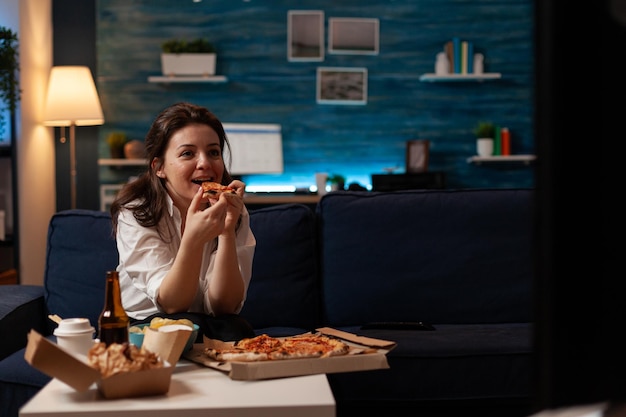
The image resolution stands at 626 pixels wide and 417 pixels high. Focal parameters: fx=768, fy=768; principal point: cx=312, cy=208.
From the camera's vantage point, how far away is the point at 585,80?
334 millimetres

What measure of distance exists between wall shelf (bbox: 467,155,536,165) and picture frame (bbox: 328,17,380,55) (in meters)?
1.09

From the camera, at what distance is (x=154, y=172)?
2299 mm

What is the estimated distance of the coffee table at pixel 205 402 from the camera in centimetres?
126

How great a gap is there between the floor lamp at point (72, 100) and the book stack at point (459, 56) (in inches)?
100

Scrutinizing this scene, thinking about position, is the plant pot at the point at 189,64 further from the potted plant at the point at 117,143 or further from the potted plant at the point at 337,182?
the potted plant at the point at 337,182

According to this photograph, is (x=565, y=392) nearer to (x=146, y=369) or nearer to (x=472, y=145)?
(x=146, y=369)

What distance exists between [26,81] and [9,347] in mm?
3175

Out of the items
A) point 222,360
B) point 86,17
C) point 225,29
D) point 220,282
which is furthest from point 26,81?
point 222,360

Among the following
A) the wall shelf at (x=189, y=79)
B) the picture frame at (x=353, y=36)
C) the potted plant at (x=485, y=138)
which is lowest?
the potted plant at (x=485, y=138)

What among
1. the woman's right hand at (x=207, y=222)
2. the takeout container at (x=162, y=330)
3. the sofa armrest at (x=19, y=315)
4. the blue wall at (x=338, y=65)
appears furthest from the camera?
the blue wall at (x=338, y=65)

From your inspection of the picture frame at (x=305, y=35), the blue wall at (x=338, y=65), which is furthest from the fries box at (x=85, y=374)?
the picture frame at (x=305, y=35)

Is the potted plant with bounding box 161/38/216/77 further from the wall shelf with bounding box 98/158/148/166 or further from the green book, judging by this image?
the green book

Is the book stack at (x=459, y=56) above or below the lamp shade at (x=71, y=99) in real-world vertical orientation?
above

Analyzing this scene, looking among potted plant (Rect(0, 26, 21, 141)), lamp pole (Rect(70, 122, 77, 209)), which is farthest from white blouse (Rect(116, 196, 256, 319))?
lamp pole (Rect(70, 122, 77, 209))
